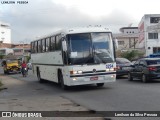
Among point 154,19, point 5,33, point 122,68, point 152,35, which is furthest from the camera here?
point 5,33

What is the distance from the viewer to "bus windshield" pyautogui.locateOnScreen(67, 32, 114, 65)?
1856cm

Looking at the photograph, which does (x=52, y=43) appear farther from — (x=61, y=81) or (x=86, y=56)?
(x=86, y=56)

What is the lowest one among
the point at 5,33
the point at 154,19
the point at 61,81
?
A: the point at 61,81

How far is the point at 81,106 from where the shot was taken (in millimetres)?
13523

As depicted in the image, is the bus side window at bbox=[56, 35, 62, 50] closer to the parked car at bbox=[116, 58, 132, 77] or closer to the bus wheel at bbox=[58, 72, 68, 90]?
the bus wheel at bbox=[58, 72, 68, 90]

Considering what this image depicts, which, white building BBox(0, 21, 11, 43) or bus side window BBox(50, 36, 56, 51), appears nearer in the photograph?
bus side window BBox(50, 36, 56, 51)

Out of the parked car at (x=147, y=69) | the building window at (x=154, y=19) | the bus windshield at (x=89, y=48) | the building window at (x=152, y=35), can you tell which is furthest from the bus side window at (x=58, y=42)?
the building window at (x=154, y=19)

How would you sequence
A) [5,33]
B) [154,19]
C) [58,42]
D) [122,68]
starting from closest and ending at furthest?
[58,42] → [122,68] → [154,19] → [5,33]

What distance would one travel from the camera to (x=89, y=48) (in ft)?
61.7

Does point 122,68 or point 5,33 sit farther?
point 5,33

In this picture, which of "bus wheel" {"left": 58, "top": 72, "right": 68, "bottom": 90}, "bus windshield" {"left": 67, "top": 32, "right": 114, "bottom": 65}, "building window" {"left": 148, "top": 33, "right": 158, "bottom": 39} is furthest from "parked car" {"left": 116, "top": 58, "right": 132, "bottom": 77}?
"building window" {"left": 148, "top": 33, "right": 158, "bottom": 39}

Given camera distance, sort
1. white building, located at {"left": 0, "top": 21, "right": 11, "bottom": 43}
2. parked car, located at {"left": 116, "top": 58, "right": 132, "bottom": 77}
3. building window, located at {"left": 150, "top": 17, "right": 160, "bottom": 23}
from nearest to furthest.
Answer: parked car, located at {"left": 116, "top": 58, "right": 132, "bottom": 77} → building window, located at {"left": 150, "top": 17, "right": 160, "bottom": 23} → white building, located at {"left": 0, "top": 21, "right": 11, "bottom": 43}

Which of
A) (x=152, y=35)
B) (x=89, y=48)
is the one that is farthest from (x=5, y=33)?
(x=89, y=48)

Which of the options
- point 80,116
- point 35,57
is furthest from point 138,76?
point 80,116
